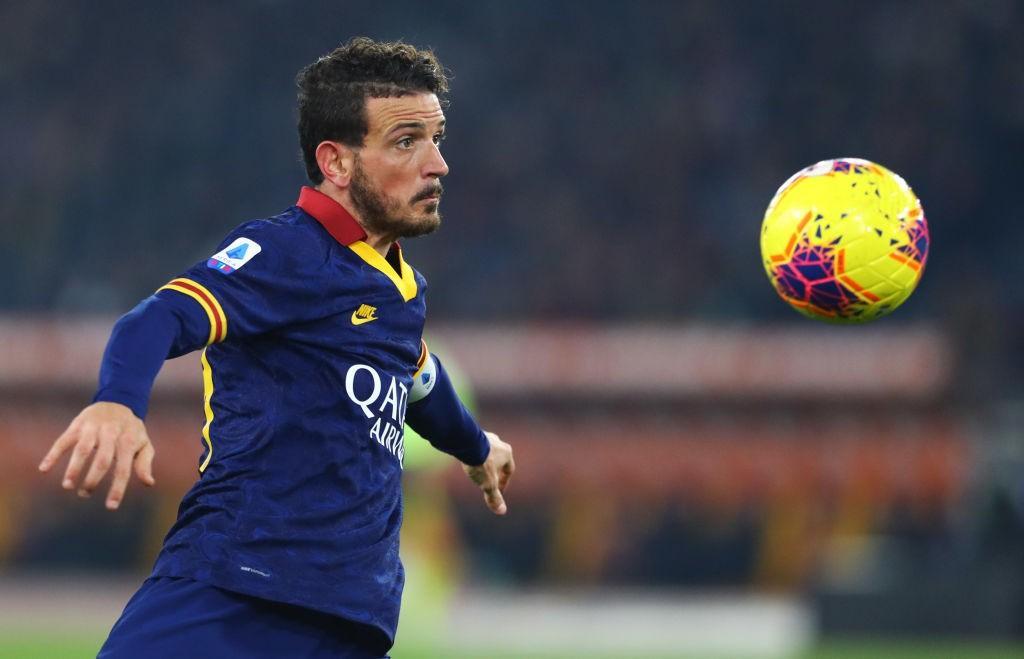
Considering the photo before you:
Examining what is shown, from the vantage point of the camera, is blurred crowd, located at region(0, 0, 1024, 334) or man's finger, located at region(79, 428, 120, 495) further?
blurred crowd, located at region(0, 0, 1024, 334)

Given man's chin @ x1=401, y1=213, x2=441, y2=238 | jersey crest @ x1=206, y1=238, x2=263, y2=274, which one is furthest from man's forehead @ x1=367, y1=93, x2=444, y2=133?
jersey crest @ x1=206, y1=238, x2=263, y2=274

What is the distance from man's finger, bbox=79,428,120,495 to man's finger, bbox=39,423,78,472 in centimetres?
5

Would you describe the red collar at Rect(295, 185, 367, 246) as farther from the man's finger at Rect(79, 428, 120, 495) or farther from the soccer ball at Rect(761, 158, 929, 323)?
the soccer ball at Rect(761, 158, 929, 323)

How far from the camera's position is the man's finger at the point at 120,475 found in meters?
2.89

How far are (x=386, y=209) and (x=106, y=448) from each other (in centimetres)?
108

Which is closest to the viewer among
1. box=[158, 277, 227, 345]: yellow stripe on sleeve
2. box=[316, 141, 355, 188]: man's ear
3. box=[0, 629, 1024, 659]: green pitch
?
box=[158, 277, 227, 345]: yellow stripe on sleeve

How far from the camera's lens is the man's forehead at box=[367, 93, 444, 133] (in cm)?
377

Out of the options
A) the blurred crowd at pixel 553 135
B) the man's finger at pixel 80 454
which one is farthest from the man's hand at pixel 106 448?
the blurred crowd at pixel 553 135

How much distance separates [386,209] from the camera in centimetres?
377

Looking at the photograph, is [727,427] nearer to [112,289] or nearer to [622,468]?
[622,468]

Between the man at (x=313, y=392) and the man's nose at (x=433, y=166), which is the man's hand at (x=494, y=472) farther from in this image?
the man's nose at (x=433, y=166)

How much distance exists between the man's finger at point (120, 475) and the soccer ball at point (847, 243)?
2.11 m

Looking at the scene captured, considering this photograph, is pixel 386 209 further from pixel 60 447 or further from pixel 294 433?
pixel 60 447

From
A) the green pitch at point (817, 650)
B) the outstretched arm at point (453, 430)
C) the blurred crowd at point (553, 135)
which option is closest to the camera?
the outstretched arm at point (453, 430)
